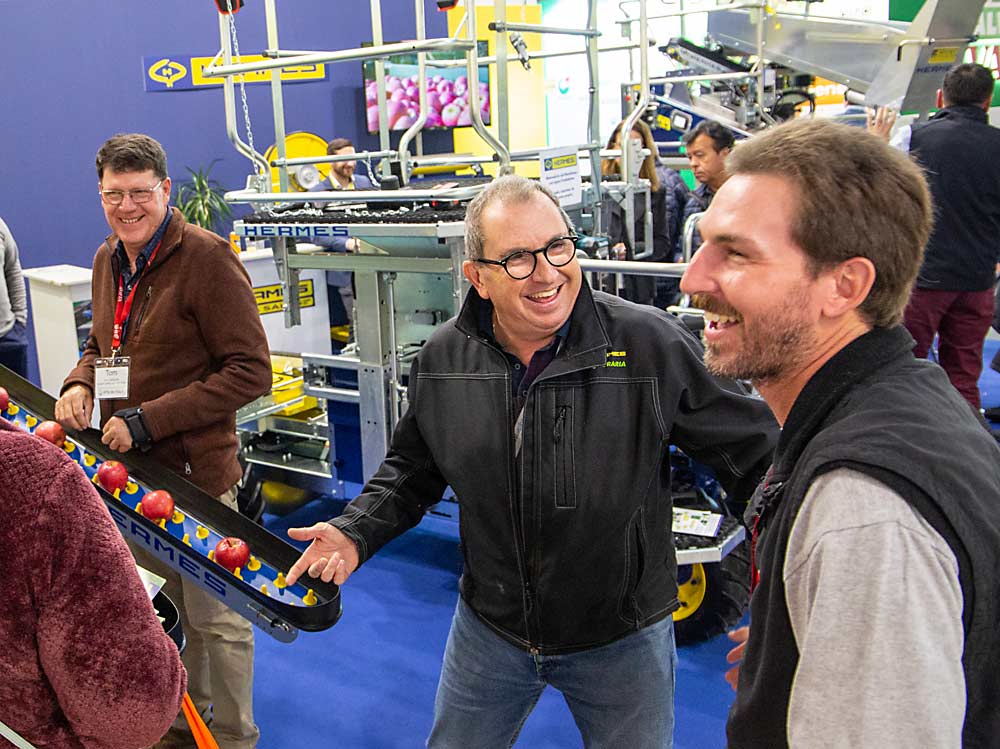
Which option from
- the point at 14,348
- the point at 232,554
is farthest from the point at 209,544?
the point at 14,348

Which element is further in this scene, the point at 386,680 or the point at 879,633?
the point at 386,680

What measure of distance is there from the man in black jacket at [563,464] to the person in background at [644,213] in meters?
3.76

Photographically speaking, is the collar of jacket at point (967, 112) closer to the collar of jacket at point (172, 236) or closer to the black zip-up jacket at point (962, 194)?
the black zip-up jacket at point (962, 194)

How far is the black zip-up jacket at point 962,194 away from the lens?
471 cm

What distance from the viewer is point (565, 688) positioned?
1.91 meters

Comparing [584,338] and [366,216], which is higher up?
[366,216]

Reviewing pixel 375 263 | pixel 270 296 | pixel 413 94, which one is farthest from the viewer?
pixel 413 94

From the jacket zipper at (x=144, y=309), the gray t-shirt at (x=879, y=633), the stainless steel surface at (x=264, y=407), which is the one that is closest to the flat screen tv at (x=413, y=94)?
the stainless steel surface at (x=264, y=407)

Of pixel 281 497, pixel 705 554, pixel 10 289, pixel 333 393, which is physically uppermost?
pixel 10 289

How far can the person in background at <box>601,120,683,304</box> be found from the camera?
5685 mm

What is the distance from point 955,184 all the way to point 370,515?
3.97 metres

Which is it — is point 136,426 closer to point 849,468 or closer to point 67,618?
point 67,618

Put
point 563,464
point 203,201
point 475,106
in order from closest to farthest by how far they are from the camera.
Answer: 1. point 563,464
2. point 475,106
3. point 203,201

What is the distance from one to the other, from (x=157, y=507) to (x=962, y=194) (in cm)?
419
